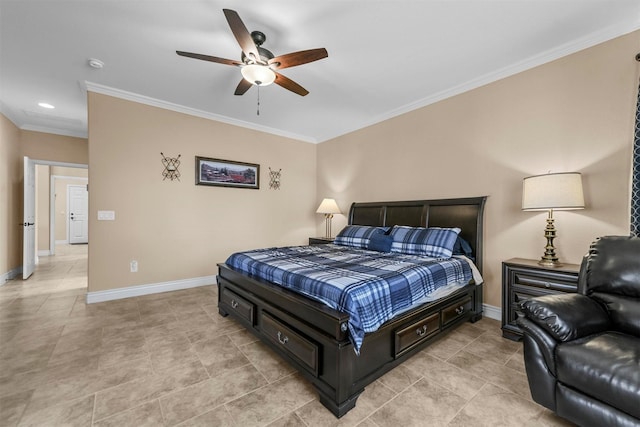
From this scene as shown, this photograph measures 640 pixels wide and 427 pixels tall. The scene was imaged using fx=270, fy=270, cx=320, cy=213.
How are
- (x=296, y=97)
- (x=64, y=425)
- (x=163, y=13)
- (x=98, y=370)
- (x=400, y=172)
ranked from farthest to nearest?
(x=400, y=172) < (x=296, y=97) < (x=163, y=13) < (x=98, y=370) < (x=64, y=425)

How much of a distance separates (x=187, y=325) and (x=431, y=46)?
3.72 meters

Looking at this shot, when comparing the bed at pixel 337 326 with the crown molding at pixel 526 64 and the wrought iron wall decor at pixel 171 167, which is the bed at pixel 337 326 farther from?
the wrought iron wall decor at pixel 171 167

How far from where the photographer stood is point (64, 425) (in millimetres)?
1492

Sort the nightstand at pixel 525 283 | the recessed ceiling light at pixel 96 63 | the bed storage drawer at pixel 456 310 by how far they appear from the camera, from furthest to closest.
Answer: the recessed ceiling light at pixel 96 63
the bed storage drawer at pixel 456 310
the nightstand at pixel 525 283

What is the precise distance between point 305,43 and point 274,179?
→ 2.87m

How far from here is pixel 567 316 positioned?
148 centimetres

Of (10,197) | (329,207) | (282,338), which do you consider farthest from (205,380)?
(10,197)

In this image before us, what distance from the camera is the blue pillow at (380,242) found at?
10.9 feet

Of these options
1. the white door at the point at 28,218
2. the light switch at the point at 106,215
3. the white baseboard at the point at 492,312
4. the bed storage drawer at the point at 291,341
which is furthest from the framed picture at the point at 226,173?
the white baseboard at the point at 492,312

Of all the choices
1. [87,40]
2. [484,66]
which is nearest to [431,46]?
[484,66]

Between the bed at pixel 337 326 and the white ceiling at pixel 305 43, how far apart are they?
159 cm

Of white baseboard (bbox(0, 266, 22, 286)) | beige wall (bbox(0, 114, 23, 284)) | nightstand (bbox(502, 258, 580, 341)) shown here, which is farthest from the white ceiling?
white baseboard (bbox(0, 266, 22, 286))

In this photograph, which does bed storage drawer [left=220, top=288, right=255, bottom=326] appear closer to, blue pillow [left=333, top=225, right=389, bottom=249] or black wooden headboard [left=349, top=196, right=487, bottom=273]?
blue pillow [left=333, top=225, right=389, bottom=249]

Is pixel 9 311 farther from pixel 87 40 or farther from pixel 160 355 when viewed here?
pixel 87 40
